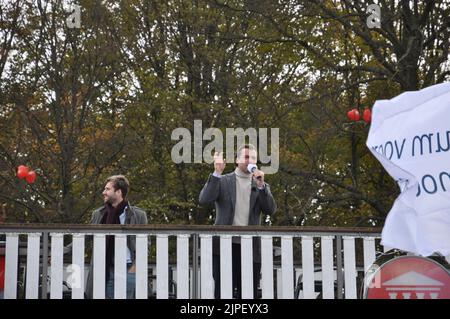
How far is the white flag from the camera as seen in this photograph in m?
6.06

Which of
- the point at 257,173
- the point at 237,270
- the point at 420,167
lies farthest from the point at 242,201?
the point at 420,167

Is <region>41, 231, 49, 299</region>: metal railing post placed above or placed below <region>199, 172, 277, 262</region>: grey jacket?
below

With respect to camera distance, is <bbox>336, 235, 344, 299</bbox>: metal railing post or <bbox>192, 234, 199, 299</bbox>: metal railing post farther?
<bbox>336, 235, 344, 299</bbox>: metal railing post

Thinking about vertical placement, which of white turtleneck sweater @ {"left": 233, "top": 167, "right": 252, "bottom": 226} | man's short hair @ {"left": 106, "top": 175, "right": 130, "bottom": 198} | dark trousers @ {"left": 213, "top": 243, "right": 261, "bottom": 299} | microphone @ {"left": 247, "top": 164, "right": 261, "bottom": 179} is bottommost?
dark trousers @ {"left": 213, "top": 243, "right": 261, "bottom": 299}

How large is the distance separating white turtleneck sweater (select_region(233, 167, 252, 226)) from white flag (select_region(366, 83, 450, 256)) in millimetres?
2385

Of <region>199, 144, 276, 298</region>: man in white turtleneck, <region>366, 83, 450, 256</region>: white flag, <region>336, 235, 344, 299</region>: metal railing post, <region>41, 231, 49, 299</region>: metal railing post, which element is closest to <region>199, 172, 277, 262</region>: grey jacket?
<region>199, 144, 276, 298</region>: man in white turtleneck

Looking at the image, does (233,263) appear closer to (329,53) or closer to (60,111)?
(60,111)

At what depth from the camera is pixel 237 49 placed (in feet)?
70.1

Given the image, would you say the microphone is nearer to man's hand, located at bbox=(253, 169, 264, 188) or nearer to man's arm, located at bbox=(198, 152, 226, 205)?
man's hand, located at bbox=(253, 169, 264, 188)

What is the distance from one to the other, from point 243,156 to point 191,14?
42.2 feet
